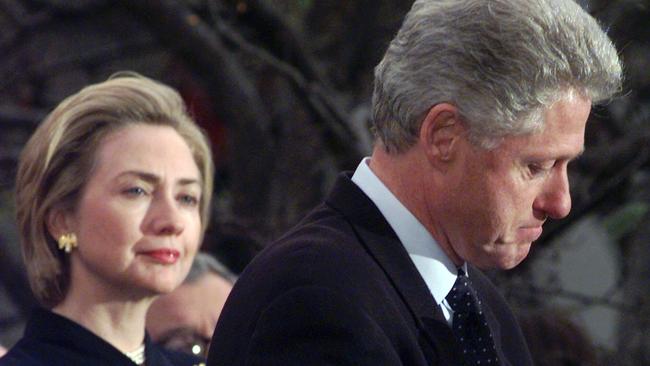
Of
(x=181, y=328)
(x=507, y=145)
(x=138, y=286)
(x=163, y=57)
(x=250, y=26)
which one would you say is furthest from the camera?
(x=163, y=57)

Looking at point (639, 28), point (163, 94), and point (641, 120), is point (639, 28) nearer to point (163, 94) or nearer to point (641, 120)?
point (641, 120)

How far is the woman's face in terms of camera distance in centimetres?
365

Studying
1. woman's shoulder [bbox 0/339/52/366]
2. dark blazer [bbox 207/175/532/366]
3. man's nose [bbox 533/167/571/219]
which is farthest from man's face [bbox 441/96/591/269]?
woman's shoulder [bbox 0/339/52/366]

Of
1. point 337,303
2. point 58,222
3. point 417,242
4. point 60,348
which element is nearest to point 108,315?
point 60,348

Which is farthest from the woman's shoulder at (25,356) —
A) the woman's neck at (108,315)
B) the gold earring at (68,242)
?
the gold earring at (68,242)

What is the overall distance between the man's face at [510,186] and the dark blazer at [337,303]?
0.11 meters

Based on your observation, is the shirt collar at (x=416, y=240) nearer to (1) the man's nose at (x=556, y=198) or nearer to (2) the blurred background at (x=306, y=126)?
(1) the man's nose at (x=556, y=198)

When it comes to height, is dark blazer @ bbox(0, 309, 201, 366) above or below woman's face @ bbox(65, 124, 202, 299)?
below

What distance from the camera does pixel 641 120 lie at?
613 centimetres

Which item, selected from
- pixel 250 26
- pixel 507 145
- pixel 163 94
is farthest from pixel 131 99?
pixel 250 26

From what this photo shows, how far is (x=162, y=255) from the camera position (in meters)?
3.66

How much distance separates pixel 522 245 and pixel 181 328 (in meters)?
1.91

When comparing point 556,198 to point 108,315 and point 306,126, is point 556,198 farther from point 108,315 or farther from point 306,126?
point 306,126

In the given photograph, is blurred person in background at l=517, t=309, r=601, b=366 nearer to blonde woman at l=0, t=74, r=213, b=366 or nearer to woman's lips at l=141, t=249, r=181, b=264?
blonde woman at l=0, t=74, r=213, b=366
